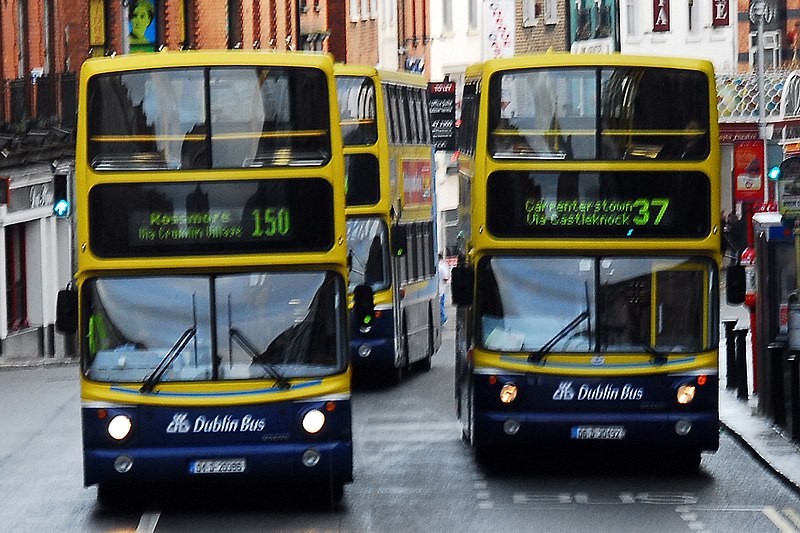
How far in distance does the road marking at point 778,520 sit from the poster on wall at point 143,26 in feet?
115

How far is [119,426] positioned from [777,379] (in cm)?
894

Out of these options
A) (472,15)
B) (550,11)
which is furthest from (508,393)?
(472,15)

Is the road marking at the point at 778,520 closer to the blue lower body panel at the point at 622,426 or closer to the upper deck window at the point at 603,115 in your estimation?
the blue lower body panel at the point at 622,426

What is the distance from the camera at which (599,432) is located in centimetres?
1750

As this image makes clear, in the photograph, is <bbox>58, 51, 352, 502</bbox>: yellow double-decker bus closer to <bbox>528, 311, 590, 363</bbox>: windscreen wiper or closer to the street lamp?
<bbox>528, 311, 590, 363</bbox>: windscreen wiper

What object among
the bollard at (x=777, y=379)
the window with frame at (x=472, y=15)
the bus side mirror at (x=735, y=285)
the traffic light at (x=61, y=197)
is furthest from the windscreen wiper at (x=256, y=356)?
the window with frame at (x=472, y=15)

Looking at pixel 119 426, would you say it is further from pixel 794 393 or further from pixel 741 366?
pixel 741 366

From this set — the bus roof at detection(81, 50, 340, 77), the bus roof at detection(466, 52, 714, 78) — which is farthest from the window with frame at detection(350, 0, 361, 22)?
the bus roof at detection(81, 50, 340, 77)

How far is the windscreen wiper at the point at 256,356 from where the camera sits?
15406 millimetres

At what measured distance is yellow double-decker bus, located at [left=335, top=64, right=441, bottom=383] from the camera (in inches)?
1067

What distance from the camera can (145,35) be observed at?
49406 mm

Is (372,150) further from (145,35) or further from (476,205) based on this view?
(145,35)

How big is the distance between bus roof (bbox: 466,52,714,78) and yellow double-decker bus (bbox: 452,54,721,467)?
0.02m

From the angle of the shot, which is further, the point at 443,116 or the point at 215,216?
the point at 443,116
